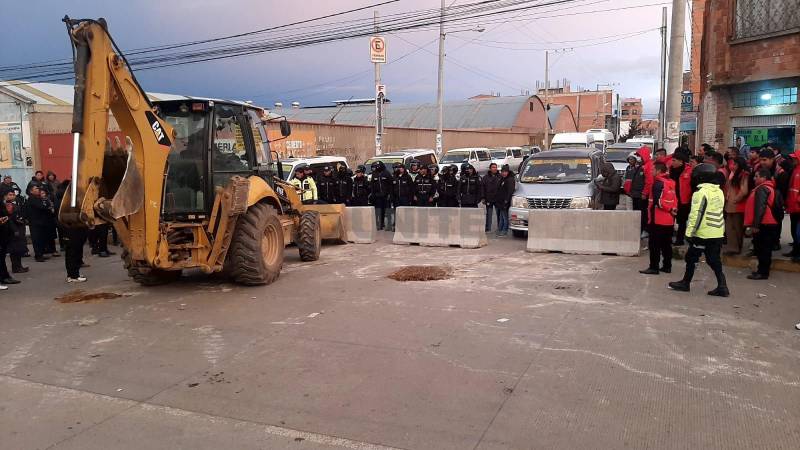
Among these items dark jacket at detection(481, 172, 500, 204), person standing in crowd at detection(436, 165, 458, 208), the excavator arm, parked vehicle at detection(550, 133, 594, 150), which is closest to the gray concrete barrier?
dark jacket at detection(481, 172, 500, 204)

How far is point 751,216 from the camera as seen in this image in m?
8.97

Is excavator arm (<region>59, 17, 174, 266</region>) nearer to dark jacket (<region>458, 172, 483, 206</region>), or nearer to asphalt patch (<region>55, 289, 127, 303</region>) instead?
asphalt patch (<region>55, 289, 127, 303</region>)

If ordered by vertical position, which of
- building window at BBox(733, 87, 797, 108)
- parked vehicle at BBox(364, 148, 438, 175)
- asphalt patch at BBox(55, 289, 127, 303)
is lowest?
asphalt patch at BBox(55, 289, 127, 303)

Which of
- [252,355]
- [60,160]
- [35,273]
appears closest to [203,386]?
[252,355]

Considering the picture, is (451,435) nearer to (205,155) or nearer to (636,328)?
(636,328)

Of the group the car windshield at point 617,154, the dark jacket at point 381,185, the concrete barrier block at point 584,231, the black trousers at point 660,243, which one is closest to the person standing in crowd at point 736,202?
the black trousers at point 660,243

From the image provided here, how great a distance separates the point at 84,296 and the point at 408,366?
5.70m

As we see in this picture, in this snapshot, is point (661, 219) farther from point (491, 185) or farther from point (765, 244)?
point (491, 185)

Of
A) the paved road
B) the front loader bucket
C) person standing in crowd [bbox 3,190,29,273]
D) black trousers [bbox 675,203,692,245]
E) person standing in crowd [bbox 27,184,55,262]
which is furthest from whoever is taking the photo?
the front loader bucket

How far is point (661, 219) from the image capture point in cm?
908

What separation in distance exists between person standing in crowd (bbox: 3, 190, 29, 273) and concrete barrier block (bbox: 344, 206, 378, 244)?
20.9 ft

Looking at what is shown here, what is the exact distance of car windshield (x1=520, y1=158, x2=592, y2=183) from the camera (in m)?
Answer: 13.3

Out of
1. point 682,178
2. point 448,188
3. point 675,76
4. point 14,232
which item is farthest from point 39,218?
point 675,76

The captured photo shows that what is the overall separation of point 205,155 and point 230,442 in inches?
202
